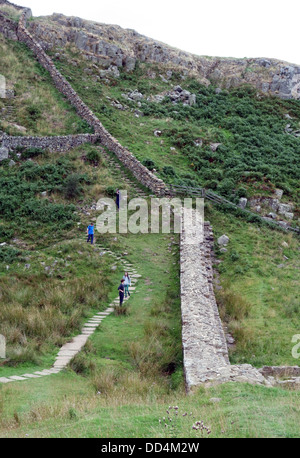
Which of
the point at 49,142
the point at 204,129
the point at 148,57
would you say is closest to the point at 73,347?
the point at 49,142

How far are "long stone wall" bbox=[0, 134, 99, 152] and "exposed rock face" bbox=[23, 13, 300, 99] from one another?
17.1m

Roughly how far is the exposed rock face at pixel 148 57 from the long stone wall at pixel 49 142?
17.1 meters

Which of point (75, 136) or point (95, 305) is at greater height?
point (75, 136)

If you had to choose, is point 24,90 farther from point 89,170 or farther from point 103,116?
point 89,170

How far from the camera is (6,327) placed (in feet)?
39.1

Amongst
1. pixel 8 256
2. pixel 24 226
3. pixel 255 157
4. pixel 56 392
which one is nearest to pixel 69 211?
pixel 24 226

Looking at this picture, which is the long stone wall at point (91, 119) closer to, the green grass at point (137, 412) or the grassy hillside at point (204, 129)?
the grassy hillside at point (204, 129)

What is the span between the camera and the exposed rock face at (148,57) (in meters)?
44.7

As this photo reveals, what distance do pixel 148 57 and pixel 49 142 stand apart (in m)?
23.9

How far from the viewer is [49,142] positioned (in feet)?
95.3

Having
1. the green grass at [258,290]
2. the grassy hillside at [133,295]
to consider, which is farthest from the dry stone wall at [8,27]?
the green grass at [258,290]

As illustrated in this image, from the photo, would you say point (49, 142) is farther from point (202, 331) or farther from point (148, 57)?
point (148, 57)

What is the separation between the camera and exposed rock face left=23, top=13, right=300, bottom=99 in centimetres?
4469

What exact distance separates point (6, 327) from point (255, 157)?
86.3 feet
